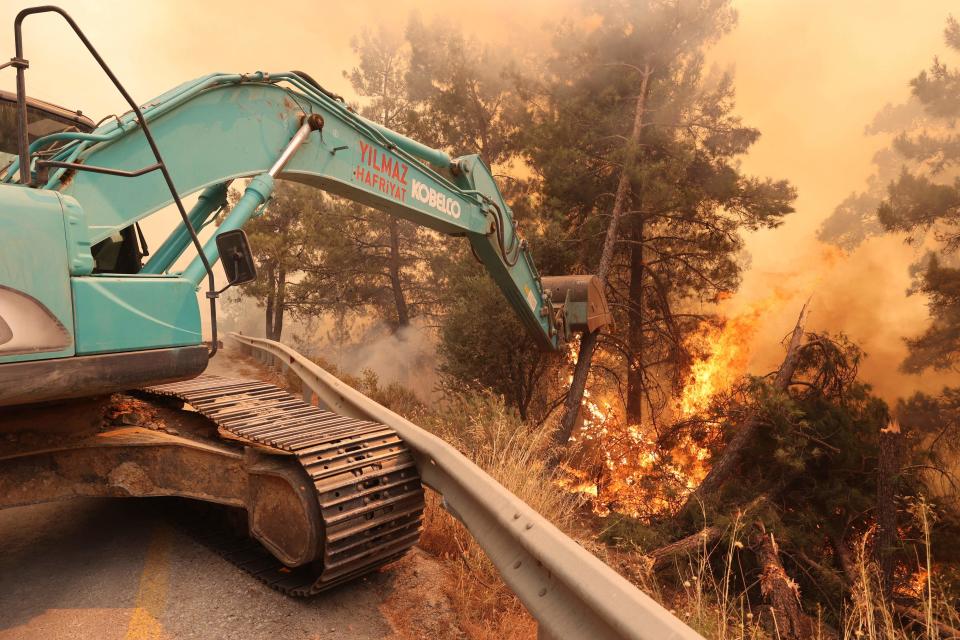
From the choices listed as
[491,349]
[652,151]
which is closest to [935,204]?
[652,151]

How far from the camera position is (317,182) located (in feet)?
16.4

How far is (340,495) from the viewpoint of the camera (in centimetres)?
293

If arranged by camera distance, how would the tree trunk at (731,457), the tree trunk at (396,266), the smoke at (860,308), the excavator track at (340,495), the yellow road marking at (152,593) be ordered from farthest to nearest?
the tree trunk at (396,266), the smoke at (860,308), the tree trunk at (731,457), the excavator track at (340,495), the yellow road marking at (152,593)

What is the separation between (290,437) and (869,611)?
2839 millimetres

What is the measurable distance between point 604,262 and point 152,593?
11.7 metres

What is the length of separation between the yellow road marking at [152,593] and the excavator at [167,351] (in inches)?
A: 14.9

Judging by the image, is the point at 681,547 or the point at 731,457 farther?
the point at 731,457

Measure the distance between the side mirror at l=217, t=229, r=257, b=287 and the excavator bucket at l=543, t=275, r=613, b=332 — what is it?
24.4 ft

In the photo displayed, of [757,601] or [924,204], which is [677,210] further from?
[757,601]

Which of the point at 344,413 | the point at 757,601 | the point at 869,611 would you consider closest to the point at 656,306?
the point at 757,601

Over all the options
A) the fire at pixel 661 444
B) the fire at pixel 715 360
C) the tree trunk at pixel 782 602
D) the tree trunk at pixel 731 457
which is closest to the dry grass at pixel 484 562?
the tree trunk at pixel 782 602

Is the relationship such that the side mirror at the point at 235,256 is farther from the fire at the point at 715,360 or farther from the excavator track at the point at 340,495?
the fire at the point at 715,360

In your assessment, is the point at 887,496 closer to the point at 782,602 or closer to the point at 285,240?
the point at 782,602

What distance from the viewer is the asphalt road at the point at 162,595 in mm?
2646
